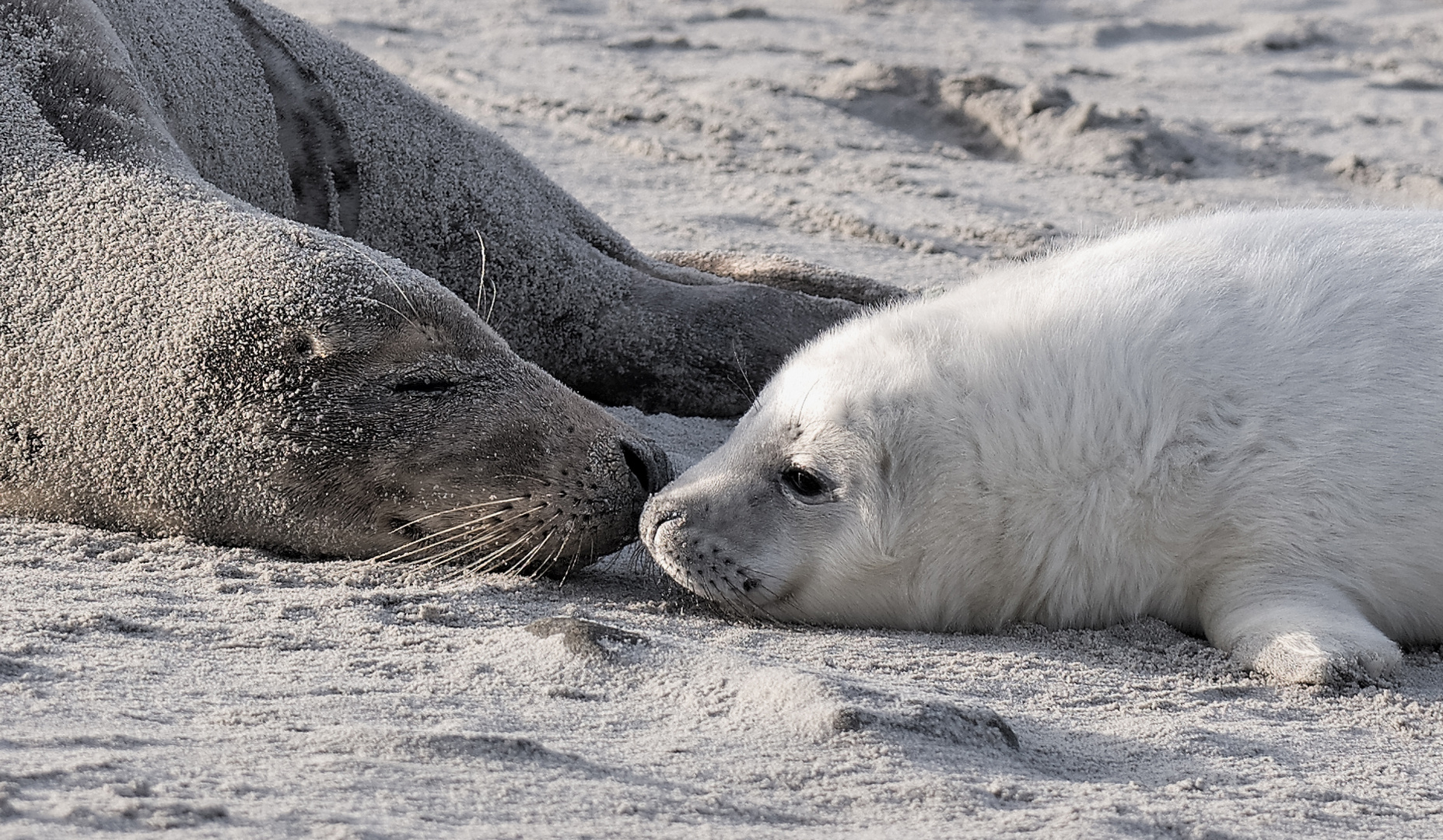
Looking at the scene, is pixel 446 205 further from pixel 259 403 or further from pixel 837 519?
pixel 837 519

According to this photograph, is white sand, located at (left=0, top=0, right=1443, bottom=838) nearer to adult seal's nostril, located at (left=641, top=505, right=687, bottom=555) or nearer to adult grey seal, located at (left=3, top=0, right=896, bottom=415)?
adult seal's nostril, located at (left=641, top=505, right=687, bottom=555)

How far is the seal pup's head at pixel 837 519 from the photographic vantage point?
296 centimetres

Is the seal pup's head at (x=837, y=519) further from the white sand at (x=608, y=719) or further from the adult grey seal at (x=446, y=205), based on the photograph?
the adult grey seal at (x=446, y=205)

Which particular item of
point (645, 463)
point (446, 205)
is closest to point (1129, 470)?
point (645, 463)

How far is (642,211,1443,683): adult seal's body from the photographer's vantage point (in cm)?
280

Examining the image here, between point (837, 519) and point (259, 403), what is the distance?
1062 millimetres

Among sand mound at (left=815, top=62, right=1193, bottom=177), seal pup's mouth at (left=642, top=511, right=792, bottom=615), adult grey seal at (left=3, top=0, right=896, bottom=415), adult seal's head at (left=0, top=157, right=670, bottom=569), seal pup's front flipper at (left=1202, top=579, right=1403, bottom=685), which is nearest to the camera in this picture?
seal pup's front flipper at (left=1202, top=579, right=1403, bottom=685)

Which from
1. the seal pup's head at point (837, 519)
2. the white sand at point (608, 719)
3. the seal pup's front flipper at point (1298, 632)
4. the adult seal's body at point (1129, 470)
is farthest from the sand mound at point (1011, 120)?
the seal pup's front flipper at point (1298, 632)

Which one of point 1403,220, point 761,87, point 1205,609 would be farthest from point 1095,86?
point 1205,609

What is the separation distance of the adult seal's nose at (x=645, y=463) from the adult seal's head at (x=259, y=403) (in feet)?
0.26

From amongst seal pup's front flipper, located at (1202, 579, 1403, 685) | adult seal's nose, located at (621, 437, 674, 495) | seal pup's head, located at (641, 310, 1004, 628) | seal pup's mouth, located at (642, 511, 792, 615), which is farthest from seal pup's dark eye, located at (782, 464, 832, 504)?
seal pup's front flipper, located at (1202, 579, 1403, 685)

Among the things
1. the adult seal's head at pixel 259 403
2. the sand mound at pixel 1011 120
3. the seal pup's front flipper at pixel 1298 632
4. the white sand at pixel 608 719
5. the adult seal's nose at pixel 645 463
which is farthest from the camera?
the sand mound at pixel 1011 120

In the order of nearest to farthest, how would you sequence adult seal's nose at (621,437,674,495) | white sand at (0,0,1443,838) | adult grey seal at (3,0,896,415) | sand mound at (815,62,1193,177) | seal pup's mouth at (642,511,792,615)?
white sand at (0,0,1443,838) → seal pup's mouth at (642,511,792,615) → adult seal's nose at (621,437,674,495) → adult grey seal at (3,0,896,415) → sand mound at (815,62,1193,177)

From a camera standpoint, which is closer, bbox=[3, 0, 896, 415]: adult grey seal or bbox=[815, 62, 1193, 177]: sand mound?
bbox=[3, 0, 896, 415]: adult grey seal
